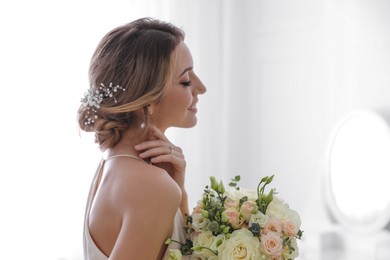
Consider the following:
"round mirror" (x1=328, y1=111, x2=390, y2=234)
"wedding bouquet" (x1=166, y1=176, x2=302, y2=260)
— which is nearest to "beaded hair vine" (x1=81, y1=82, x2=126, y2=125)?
"wedding bouquet" (x1=166, y1=176, x2=302, y2=260)

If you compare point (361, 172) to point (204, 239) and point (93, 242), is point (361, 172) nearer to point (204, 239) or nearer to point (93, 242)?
point (204, 239)

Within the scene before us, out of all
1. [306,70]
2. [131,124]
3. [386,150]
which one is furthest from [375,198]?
[131,124]

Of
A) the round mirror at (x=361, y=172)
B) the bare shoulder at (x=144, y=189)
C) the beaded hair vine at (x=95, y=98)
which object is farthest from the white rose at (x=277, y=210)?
the round mirror at (x=361, y=172)

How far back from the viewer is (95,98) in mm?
1603

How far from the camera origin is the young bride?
4.64 ft

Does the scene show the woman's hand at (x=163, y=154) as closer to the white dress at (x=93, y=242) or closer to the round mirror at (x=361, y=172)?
the white dress at (x=93, y=242)

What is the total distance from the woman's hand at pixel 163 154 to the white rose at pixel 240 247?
29 centimetres

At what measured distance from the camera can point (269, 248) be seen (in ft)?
4.97

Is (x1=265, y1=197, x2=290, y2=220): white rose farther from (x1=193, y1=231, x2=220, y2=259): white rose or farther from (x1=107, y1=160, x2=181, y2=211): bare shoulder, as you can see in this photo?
(x1=107, y1=160, x2=181, y2=211): bare shoulder

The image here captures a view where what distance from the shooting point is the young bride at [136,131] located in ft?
4.64

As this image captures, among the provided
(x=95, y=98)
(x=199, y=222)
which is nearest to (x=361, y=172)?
(x=199, y=222)

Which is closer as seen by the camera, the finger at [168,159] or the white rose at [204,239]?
the white rose at [204,239]

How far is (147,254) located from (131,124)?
0.38 m

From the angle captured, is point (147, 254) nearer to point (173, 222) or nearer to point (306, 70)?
point (173, 222)
